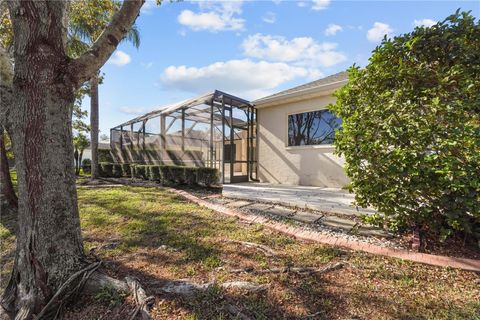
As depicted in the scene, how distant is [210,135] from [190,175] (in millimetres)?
1642

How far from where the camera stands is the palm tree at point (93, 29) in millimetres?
6723

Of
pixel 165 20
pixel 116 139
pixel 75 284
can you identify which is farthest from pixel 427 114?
pixel 116 139

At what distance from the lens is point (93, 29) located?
926 cm

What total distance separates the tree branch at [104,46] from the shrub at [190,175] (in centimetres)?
583

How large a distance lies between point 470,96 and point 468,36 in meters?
0.87

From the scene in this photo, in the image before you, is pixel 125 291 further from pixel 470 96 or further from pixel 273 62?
pixel 273 62

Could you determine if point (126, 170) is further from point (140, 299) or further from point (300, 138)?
point (140, 299)

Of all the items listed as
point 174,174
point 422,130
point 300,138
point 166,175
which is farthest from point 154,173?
point 422,130

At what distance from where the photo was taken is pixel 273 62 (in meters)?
9.08

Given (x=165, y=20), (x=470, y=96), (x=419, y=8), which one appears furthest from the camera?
(x=165, y=20)

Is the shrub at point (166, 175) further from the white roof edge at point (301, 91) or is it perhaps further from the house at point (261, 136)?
the white roof edge at point (301, 91)

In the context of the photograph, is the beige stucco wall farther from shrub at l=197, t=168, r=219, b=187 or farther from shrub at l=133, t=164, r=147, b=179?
shrub at l=133, t=164, r=147, b=179

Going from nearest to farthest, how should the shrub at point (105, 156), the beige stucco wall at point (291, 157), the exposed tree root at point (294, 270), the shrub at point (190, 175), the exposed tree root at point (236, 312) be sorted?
1. the exposed tree root at point (236, 312)
2. the exposed tree root at point (294, 270)
3. the beige stucco wall at point (291, 157)
4. the shrub at point (190, 175)
5. the shrub at point (105, 156)

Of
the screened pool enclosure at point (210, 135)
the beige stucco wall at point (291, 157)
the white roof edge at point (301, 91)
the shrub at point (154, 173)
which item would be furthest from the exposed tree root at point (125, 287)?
the shrub at point (154, 173)
